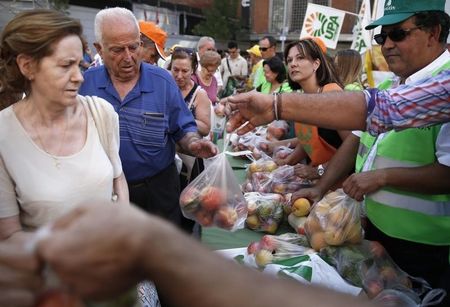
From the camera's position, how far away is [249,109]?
1.83 m

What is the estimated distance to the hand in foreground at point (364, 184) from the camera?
191 centimetres

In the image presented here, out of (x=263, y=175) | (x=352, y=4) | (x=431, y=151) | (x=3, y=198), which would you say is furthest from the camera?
(x=352, y=4)

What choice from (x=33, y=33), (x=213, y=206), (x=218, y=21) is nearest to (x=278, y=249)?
(x=213, y=206)

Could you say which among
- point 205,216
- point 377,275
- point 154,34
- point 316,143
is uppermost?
point 154,34

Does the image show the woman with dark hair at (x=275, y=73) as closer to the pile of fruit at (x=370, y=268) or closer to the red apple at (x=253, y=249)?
the red apple at (x=253, y=249)

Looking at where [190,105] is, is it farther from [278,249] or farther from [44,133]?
[44,133]

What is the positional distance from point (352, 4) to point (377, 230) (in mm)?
32138

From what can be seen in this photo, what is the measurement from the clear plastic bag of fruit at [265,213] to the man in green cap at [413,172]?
1.14m

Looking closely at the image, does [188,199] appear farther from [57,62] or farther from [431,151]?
[431,151]

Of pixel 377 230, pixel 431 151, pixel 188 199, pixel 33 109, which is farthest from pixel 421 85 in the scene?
pixel 33 109

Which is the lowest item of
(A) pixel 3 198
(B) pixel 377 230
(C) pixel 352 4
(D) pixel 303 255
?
(D) pixel 303 255

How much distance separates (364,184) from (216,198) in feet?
2.50

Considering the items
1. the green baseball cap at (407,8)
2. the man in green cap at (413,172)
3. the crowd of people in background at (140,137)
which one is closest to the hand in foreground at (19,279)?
the crowd of people in background at (140,137)

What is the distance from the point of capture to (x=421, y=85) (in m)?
1.54
